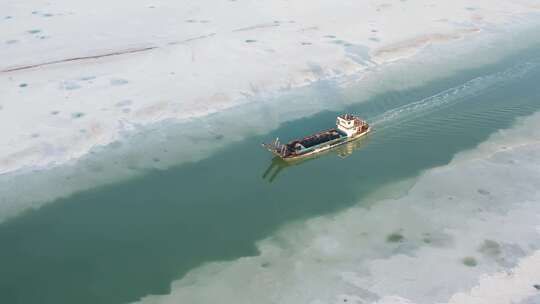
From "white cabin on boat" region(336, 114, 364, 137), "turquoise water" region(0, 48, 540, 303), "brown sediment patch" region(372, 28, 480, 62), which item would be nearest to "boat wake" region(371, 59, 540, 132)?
"turquoise water" region(0, 48, 540, 303)

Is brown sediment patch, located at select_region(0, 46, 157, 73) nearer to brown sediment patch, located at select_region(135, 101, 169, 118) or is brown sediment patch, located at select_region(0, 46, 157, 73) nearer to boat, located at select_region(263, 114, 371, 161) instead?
brown sediment patch, located at select_region(135, 101, 169, 118)

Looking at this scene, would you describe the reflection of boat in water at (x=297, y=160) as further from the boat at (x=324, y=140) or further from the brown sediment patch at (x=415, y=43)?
the brown sediment patch at (x=415, y=43)

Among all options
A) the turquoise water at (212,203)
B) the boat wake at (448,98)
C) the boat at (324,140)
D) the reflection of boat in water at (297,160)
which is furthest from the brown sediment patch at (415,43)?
the reflection of boat in water at (297,160)

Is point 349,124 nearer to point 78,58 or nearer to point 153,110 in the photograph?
point 153,110

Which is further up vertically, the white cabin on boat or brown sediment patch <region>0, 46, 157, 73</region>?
brown sediment patch <region>0, 46, 157, 73</region>

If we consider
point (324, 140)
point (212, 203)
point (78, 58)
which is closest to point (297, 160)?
point (324, 140)
